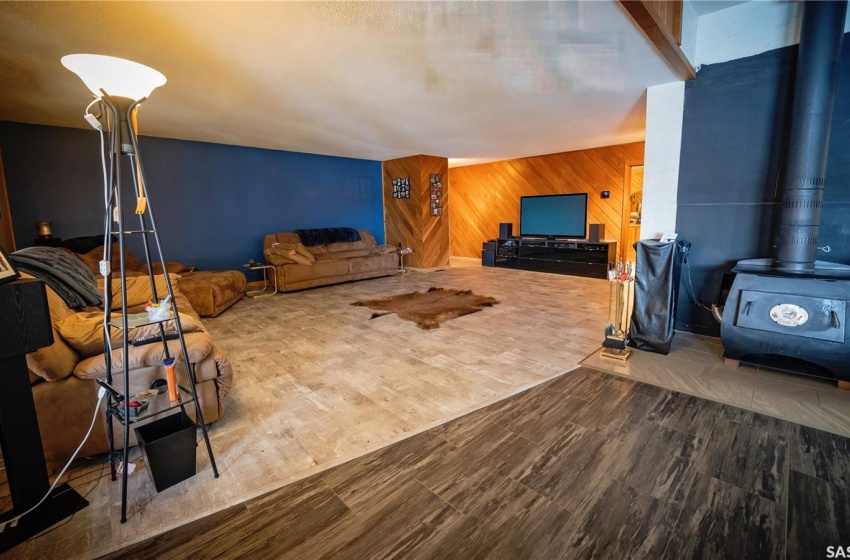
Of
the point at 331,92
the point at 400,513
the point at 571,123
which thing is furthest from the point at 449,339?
the point at 571,123

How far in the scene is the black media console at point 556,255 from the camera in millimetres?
6531

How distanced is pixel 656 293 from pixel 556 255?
4.22 metres

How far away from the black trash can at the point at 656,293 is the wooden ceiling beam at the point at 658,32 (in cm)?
137

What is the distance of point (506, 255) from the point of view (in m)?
7.83

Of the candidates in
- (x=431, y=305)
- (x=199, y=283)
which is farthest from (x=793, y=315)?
(x=199, y=283)

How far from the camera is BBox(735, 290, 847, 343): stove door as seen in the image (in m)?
2.27

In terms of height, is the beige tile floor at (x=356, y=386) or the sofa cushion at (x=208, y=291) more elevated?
the sofa cushion at (x=208, y=291)

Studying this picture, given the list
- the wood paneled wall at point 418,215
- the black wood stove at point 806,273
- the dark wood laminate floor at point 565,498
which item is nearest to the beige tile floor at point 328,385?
the dark wood laminate floor at point 565,498

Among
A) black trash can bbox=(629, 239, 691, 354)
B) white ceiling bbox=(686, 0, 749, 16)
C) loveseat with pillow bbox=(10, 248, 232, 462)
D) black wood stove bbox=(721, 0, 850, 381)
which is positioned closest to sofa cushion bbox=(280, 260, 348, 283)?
loveseat with pillow bbox=(10, 248, 232, 462)

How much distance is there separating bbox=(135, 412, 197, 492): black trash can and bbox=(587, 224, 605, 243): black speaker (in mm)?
6566

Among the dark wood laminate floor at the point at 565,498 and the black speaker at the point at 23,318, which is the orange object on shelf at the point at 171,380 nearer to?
the black speaker at the point at 23,318

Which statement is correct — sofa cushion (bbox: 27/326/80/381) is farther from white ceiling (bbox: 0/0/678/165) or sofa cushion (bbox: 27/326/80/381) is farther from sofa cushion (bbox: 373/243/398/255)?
sofa cushion (bbox: 373/243/398/255)

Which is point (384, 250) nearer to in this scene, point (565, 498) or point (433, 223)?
point (433, 223)

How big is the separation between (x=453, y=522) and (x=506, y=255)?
6796mm
